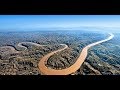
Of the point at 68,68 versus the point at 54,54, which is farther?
the point at 54,54

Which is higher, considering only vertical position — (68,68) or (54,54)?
(54,54)

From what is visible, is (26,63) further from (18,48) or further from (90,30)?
(90,30)
